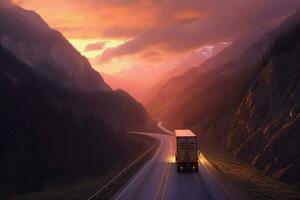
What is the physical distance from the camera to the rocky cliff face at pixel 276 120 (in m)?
59.4

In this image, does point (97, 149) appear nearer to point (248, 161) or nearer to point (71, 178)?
point (71, 178)

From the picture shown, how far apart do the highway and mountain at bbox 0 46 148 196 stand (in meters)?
32.4

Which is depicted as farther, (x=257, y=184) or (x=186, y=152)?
(x=186, y=152)

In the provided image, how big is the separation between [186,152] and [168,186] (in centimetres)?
1168

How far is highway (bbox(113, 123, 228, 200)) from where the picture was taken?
123 ft

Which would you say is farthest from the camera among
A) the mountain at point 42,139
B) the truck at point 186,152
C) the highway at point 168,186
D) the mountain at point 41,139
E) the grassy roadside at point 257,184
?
the mountain at point 41,139

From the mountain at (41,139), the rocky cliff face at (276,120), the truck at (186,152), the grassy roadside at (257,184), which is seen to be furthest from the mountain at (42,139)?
the grassy roadside at (257,184)

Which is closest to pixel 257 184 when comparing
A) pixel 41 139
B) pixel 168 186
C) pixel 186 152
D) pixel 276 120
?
pixel 186 152

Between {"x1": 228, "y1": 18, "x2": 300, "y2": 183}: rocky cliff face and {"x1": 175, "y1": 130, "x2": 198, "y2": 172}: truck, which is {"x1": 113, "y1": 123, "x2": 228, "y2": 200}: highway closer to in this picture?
{"x1": 175, "y1": 130, "x2": 198, "y2": 172}: truck

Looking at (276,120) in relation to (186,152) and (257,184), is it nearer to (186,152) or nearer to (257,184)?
(186,152)

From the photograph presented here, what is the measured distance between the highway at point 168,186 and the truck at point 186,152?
3.69 ft

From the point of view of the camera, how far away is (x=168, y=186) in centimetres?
4312

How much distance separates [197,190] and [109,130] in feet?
323

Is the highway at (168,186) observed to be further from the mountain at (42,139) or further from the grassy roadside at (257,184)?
the mountain at (42,139)
